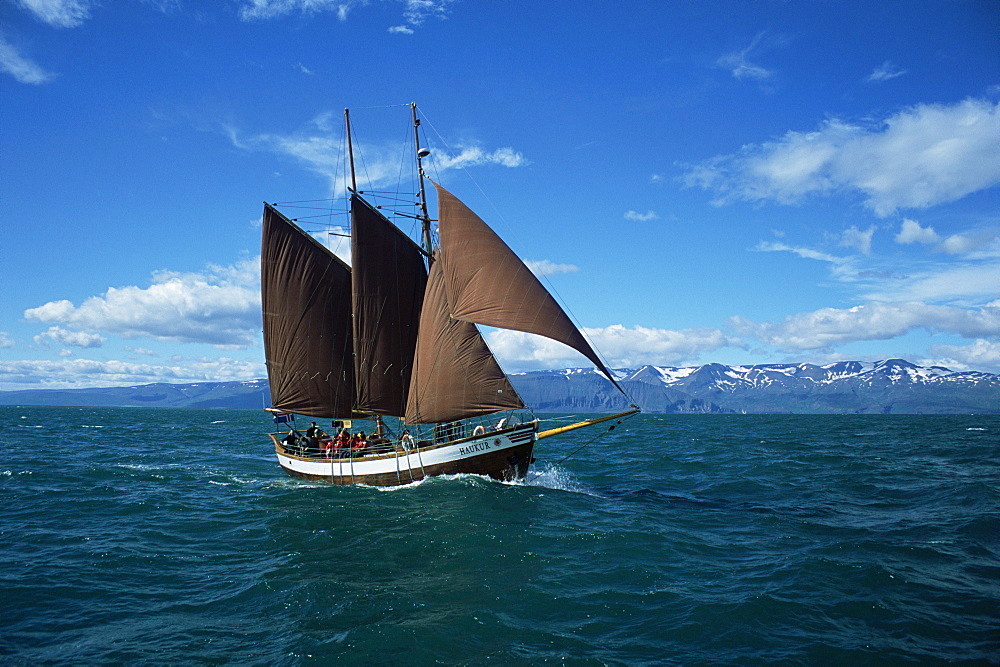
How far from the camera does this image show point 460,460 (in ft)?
89.8

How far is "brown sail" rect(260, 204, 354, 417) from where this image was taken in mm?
33250

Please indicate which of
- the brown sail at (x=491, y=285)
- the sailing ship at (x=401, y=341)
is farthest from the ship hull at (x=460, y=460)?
the brown sail at (x=491, y=285)

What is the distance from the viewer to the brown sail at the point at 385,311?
31062 mm

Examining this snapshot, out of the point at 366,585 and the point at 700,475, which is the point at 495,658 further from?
the point at 700,475

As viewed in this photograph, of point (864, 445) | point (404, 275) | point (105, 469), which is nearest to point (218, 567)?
point (404, 275)

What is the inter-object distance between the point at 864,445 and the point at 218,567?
5429cm

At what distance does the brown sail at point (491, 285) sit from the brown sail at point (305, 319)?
926cm

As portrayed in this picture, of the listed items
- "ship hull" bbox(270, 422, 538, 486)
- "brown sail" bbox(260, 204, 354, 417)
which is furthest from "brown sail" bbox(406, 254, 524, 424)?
"brown sail" bbox(260, 204, 354, 417)

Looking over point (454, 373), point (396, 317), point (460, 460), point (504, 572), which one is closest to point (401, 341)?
point (396, 317)

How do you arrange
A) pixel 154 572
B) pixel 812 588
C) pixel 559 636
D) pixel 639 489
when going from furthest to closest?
pixel 639 489, pixel 154 572, pixel 812 588, pixel 559 636

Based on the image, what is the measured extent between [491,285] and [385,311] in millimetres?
8411

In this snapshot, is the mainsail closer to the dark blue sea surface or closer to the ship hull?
the ship hull

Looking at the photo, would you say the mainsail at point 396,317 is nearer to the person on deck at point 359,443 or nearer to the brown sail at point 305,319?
the brown sail at point 305,319

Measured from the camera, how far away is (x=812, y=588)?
14195 mm
